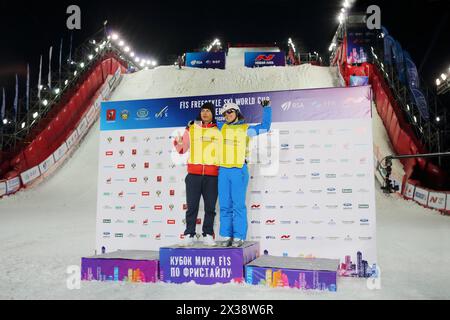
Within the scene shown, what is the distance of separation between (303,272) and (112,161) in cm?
331

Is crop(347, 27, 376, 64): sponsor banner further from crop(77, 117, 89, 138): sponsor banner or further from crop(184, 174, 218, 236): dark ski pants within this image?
crop(184, 174, 218, 236): dark ski pants

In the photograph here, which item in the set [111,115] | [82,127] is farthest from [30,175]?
[111,115]

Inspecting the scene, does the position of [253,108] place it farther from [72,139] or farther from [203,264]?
[72,139]

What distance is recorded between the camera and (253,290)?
3.89 meters

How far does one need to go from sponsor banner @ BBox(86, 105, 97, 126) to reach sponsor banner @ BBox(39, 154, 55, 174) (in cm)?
387

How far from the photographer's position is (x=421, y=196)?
1249 centimetres

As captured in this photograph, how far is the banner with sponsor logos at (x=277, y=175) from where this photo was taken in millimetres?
4820

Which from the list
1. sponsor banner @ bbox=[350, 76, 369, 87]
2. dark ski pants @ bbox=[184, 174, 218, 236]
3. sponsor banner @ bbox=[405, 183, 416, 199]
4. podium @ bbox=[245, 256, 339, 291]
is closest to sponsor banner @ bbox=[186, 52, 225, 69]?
sponsor banner @ bbox=[350, 76, 369, 87]

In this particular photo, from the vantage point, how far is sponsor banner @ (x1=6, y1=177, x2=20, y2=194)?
1365 centimetres

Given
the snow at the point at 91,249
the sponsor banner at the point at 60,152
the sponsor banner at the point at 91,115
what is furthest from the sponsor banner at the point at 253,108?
the sponsor banner at the point at 91,115

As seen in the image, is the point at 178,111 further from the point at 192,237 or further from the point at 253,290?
the point at 253,290

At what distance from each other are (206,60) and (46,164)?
15.4m
